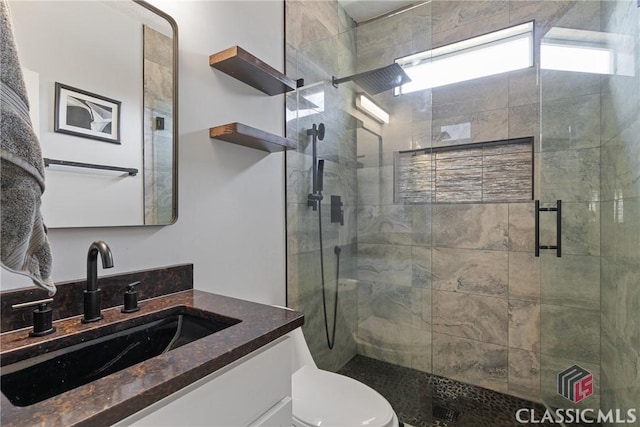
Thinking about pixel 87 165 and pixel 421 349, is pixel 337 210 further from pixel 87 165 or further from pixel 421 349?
pixel 87 165

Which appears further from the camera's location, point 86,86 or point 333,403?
point 333,403

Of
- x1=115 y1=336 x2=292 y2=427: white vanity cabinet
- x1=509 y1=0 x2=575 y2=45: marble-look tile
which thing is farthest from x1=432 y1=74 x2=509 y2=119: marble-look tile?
x1=115 y1=336 x2=292 y2=427: white vanity cabinet

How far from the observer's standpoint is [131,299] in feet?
3.23

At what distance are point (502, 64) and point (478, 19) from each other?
388mm

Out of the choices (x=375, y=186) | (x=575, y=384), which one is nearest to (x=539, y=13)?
(x=375, y=186)

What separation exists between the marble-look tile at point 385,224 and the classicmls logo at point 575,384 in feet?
Result: 4.00

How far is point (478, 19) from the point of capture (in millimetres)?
2234

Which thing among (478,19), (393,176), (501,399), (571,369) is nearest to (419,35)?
(478,19)

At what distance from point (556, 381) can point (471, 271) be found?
80 centimetres

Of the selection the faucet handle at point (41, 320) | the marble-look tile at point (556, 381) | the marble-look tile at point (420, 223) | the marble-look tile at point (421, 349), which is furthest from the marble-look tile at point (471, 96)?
the faucet handle at point (41, 320)

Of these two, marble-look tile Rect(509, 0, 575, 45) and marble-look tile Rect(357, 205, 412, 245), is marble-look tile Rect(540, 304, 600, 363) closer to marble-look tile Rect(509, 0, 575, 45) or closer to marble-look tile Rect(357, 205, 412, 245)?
marble-look tile Rect(357, 205, 412, 245)

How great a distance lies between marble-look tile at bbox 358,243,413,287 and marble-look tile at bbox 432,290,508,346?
46cm

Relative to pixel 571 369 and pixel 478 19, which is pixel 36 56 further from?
pixel 571 369

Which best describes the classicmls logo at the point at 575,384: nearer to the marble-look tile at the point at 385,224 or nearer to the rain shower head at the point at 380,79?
the marble-look tile at the point at 385,224
